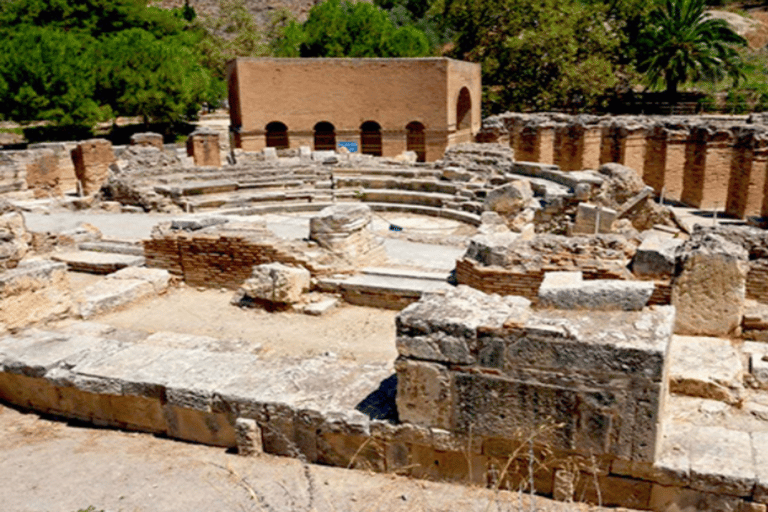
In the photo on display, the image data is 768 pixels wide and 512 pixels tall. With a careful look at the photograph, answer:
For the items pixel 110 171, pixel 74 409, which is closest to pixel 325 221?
pixel 74 409

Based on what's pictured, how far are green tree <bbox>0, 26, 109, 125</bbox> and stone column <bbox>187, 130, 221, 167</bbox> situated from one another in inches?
296

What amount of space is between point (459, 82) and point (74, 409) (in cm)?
2492

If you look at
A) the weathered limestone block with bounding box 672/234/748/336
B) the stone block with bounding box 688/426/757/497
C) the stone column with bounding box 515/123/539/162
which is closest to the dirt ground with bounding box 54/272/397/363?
the weathered limestone block with bounding box 672/234/748/336

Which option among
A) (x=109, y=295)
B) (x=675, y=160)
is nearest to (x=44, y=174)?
(x=109, y=295)

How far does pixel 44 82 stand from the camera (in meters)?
25.8

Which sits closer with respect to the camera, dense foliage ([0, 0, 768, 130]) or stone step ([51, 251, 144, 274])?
stone step ([51, 251, 144, 274])

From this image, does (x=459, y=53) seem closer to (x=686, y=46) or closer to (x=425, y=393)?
(x=686, y=46)

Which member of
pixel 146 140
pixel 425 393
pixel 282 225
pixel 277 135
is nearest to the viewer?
pixel 425 393

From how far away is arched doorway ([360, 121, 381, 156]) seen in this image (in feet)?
93.9

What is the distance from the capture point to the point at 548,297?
450 cm

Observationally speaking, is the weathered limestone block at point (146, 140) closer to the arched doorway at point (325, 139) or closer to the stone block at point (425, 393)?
the arched doorway at point (325, 139)

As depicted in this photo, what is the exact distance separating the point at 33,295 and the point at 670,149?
17.8m

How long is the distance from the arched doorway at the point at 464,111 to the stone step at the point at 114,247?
20382mm

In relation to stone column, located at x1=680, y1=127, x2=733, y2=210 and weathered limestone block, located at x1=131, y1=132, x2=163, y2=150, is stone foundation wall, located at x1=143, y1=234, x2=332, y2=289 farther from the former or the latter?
stone column, located at x1=680, y1=127, x2=733, y2=210
